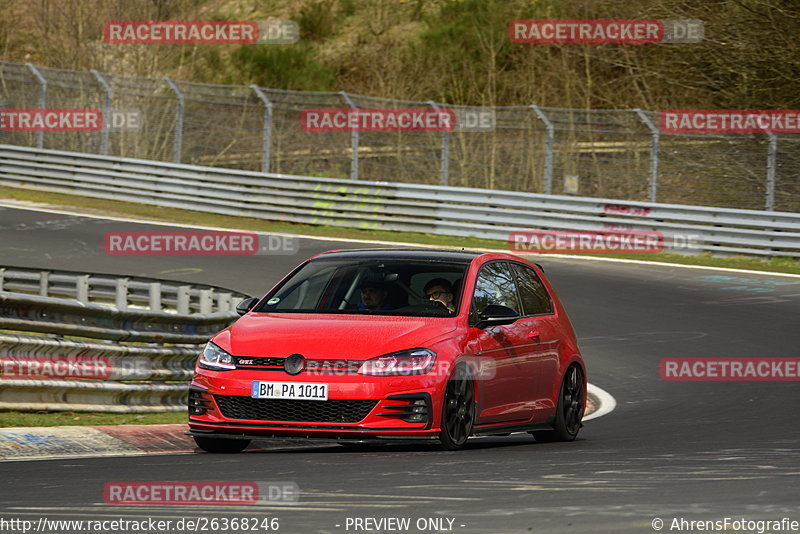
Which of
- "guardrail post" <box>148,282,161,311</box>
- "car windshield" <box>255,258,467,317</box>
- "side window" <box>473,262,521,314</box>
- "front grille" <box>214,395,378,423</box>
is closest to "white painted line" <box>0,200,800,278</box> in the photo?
"guardrail post" <box>148,282,161,311</box>

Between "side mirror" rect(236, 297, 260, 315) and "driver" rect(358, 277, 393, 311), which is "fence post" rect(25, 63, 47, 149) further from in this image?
"driver" rect(358, 277, 393, 311)

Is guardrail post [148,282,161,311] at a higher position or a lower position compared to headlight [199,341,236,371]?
lower

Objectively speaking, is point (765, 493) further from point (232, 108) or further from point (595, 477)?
point (232, 108)

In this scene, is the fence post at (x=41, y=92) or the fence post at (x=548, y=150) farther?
the fence post at (x=41, y=92)

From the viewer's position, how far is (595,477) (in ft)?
23.7

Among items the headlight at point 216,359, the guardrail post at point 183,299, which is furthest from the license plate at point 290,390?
the guardrail post at point 183,299

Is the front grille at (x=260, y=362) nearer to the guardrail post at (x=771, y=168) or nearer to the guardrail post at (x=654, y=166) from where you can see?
the guardrail post at (x=771, y=168)

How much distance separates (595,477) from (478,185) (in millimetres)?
22095

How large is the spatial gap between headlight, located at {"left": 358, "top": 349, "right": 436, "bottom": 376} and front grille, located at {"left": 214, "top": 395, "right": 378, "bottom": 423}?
0.20 m

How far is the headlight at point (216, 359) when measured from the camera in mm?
8938

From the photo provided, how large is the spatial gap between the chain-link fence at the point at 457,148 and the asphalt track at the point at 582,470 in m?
9.25

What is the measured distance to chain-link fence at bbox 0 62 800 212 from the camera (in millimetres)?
26094

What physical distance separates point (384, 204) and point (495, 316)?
1926 centimetres

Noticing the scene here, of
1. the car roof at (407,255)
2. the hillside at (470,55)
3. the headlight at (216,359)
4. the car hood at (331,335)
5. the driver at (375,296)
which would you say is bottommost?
the headlight at (216,359)
